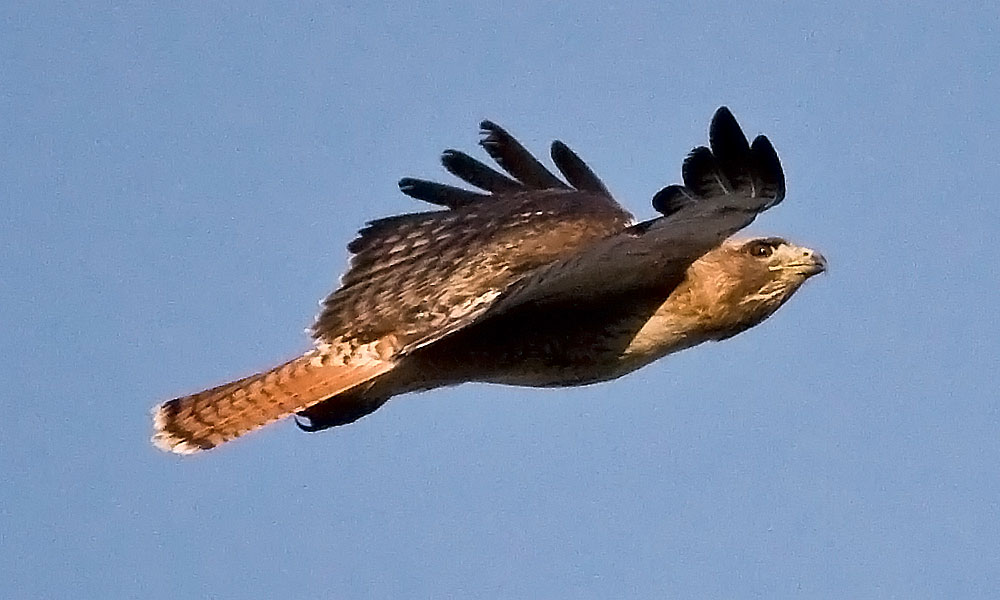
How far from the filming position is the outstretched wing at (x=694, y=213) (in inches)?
295

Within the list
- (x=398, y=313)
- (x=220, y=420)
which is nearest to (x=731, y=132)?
(x=398, y=313)

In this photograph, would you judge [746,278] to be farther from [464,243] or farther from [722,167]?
[464,243]

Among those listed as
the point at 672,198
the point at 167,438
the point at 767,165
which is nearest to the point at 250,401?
the point at 167,438

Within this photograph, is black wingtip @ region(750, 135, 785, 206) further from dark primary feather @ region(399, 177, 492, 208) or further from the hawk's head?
dark primary feather @ region(399, 177, 492, 208)

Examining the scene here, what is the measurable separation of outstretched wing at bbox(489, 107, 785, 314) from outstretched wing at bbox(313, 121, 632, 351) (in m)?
0.28

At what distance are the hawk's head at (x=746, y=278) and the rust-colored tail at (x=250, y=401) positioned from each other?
4.78ft

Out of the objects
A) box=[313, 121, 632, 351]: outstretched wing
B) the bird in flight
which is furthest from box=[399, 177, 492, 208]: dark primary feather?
the bird in flight

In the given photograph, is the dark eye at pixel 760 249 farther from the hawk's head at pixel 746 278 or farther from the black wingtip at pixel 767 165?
the black wingtip at pixel 767 165

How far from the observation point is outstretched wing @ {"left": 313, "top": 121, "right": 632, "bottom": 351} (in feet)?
27.1

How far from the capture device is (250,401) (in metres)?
8.02

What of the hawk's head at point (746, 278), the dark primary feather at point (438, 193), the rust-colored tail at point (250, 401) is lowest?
the hawk's head at point (746, 278)

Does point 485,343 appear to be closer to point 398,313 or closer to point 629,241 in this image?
point 398,313

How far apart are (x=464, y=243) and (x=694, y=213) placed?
179 centimetres

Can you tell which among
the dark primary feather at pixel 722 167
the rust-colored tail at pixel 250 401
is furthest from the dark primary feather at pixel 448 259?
the dark primary feather at pixel 722 167
